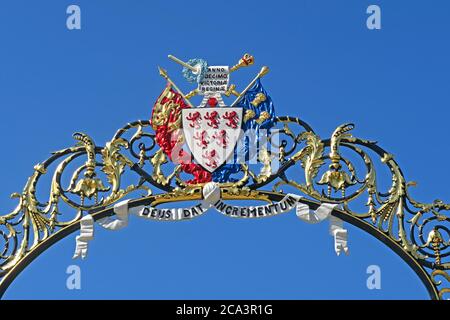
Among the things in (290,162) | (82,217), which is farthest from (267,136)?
(82,217)

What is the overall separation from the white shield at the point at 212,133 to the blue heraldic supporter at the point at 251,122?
10 centimetres

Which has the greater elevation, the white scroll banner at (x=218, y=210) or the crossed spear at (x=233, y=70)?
the crossed spear at (x=233, y=70)

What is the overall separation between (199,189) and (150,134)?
1134 mm

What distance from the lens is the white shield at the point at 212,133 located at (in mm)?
18828

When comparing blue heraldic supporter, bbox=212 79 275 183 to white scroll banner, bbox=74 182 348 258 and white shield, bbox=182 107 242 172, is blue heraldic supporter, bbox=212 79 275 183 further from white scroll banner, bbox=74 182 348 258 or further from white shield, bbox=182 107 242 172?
white scroll banner, bbox=74 182 348 258

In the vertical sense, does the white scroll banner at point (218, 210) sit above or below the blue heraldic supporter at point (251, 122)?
below

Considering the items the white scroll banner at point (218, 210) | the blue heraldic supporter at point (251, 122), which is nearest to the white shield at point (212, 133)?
the blue heraldic supporter at point (251, 122)

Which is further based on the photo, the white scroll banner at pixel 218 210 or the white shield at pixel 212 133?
the white shield at pixel 212 133

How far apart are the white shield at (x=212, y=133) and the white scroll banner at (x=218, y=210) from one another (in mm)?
455

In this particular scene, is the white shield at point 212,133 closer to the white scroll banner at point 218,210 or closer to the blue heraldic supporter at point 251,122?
the blue heraldic supporter at point 251,122

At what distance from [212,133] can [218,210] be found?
3.81 ft

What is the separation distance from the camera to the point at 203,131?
18.9m

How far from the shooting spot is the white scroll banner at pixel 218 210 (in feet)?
60.2
